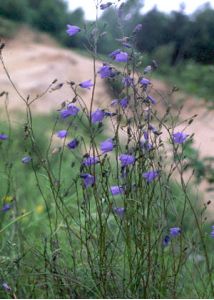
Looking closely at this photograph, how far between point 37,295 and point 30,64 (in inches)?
186

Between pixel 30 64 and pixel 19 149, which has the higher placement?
pixel 30 64

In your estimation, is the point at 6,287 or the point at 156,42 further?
the point at 156,42

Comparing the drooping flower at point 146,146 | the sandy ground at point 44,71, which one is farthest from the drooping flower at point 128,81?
the sandy ground at point 44,71

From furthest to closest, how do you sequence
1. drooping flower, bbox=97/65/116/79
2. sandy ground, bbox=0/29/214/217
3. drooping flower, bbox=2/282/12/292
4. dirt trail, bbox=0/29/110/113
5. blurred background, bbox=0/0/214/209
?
dirt trail, bbox=0/29/110/113 < sandy ground, bbox=0/29/214/217 < blurred background, bbox=0/0/214/209 < drooping flower, bbox=2/282/12/292 < drooping flower, bbox=97/65/116/79

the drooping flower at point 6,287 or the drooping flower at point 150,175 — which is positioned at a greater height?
the drooping flower at point 150,175

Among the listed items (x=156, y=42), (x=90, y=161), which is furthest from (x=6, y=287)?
(x=156, y=42)

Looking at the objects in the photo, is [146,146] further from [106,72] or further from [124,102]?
[106,72]

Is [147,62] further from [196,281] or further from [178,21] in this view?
[196,281]

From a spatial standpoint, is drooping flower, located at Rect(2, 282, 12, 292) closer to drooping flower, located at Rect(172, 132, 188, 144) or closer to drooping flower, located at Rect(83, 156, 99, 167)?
drooping flower, located at Rect(83, 156, 99, 167)

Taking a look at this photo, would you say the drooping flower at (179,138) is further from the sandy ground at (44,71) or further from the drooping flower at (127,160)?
the sandy ground at (44,71)

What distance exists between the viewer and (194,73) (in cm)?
365

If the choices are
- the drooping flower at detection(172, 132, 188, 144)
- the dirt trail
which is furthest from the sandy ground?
the drooping flower at detection(172, 132, 188, 144)

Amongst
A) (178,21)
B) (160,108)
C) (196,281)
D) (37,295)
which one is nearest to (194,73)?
(160,108)

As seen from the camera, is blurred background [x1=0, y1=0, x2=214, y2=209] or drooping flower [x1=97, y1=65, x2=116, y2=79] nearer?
drooping flower [x1=97, y1=65, x2=116, y2=79]
